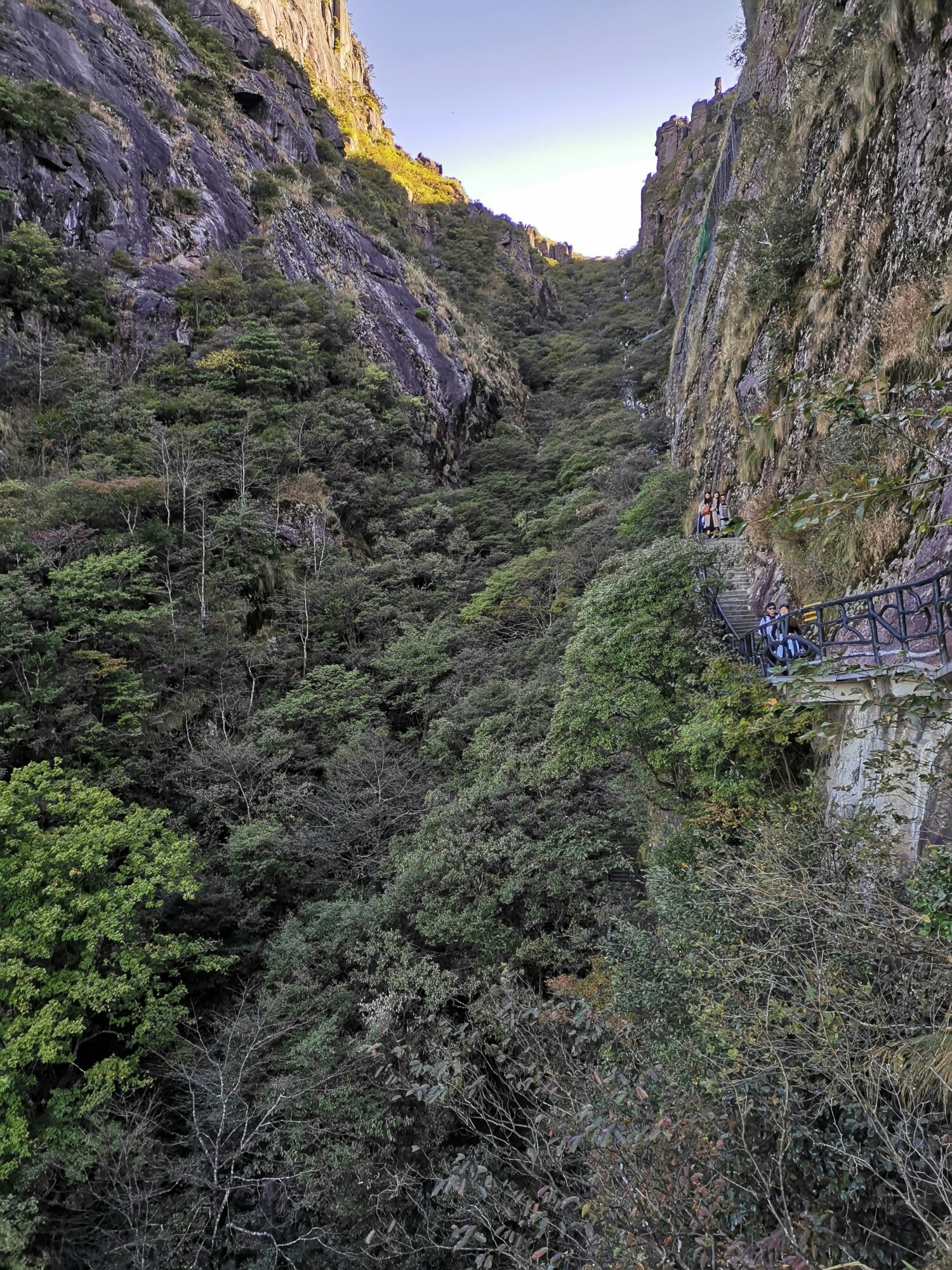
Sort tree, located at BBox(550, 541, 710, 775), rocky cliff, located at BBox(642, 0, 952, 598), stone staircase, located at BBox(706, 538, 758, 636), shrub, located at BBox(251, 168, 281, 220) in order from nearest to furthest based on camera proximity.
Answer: rocky cliff, located at BBox(642, 0, 952, 598), tree, located at BBox(550, 541, 710, 775), stone staircase, located at BBox(706, 538, 758, 636), shrub, located at BBox(251, 168, 281, 220)

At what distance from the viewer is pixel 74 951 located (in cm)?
842

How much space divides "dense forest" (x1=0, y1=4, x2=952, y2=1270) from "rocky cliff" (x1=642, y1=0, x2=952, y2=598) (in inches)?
70.7

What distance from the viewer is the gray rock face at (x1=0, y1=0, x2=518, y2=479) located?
797 inches

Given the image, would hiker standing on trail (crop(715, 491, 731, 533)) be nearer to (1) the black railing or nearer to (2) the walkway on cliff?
(2) the walkway on cliff

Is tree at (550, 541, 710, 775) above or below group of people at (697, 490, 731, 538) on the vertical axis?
below

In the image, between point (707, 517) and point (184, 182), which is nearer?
point (707, 517)

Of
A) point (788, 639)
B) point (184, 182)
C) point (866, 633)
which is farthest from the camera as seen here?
point (184, 182)

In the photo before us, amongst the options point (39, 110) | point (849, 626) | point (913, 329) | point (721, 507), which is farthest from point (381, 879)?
point (39, 110)

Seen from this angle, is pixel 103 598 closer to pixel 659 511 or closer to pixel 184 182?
pixel 659 511

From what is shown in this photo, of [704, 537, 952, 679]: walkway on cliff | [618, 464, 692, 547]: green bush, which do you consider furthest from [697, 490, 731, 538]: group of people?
[618, 464, 692, 547]: green bush

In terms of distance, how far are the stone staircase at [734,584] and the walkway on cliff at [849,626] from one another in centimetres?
2

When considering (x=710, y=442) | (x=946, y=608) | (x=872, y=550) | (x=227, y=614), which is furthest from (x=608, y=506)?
(x=946, y=608)

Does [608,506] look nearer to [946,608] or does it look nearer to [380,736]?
[380,736]

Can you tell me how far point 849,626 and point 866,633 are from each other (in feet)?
3.22
